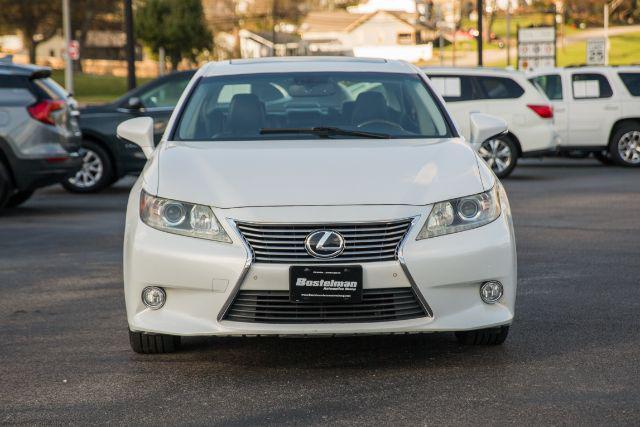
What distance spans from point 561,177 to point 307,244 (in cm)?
1499

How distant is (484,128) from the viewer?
744cm

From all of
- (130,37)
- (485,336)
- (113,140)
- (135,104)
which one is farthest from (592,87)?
(485,336)

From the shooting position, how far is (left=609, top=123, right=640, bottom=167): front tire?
878 inches

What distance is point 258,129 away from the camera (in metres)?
7.18

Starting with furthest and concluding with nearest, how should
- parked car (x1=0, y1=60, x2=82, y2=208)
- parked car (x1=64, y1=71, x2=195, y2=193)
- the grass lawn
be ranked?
the grass lawn
parked car (x1=64, y1=71, x2=195, y2=193)
parked car (x1=0, y1=60, x2=82, y2=208)

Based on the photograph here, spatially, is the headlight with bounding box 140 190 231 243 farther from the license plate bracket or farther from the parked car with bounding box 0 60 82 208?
the parked car with bounding box 0 60 82 208

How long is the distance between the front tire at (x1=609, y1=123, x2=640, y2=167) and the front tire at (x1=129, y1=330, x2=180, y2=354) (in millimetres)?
17023

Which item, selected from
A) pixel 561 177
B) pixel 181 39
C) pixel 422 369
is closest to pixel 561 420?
pixel 422 369

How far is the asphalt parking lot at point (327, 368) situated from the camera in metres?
5.34

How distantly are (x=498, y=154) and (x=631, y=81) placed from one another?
3.74m

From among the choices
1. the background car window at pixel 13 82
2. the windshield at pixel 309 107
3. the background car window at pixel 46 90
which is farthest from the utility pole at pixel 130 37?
the windshield at pixel 309 107

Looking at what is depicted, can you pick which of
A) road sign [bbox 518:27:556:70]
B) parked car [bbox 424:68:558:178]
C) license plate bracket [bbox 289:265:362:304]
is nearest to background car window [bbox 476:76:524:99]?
parked car [bbox 424:68:558:178]

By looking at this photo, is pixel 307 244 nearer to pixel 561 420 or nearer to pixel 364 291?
pixel 364 291

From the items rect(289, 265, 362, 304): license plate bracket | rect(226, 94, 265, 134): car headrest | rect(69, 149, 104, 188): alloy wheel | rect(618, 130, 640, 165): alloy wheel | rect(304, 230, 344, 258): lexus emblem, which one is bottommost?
rect(618, 130, 640, 165): alloy wheel
